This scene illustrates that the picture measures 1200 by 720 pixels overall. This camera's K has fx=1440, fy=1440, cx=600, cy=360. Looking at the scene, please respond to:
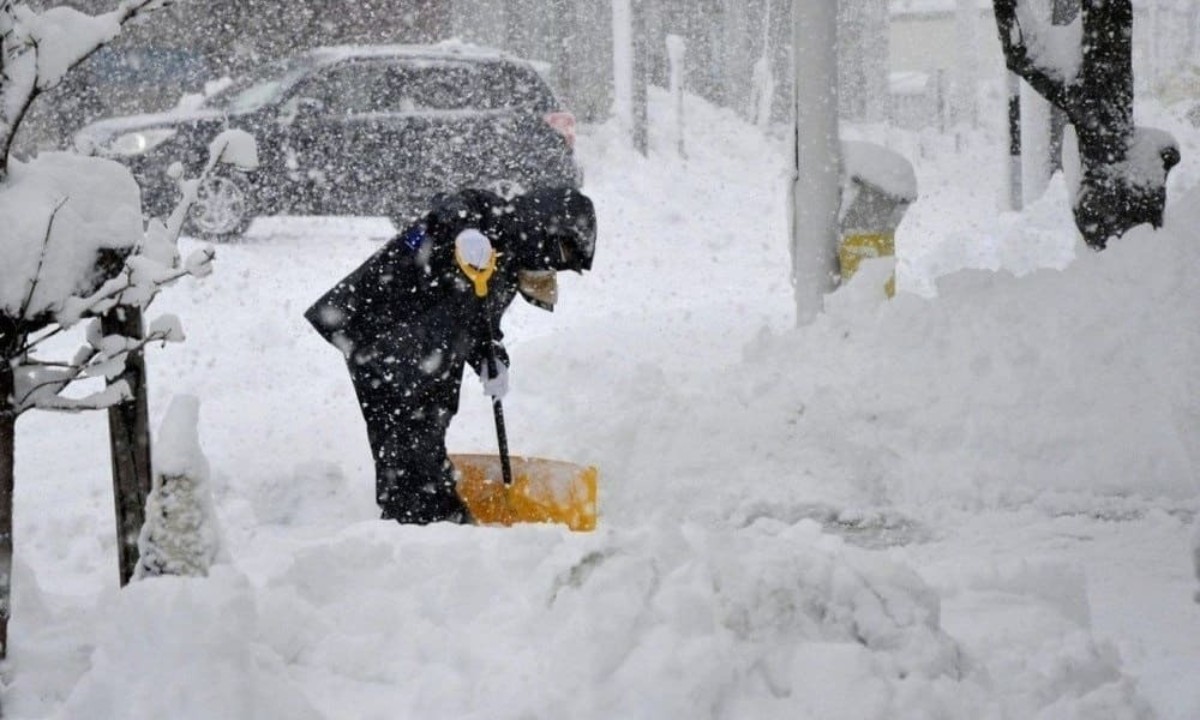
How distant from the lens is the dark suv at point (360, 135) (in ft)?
38.7

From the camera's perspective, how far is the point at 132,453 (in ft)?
10.3

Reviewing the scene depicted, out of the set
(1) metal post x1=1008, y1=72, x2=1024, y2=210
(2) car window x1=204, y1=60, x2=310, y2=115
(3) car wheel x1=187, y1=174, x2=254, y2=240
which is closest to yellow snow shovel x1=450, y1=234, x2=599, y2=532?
(3) car wheel x1=187, y1=174, x2=254, y2=240

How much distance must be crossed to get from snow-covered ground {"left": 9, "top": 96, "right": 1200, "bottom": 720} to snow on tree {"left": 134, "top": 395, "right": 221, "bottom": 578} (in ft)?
0.60

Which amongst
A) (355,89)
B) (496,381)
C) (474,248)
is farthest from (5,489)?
(355,89)

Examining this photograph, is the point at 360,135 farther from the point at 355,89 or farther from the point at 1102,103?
the point at 1102,103

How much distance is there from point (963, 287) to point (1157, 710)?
3647mm

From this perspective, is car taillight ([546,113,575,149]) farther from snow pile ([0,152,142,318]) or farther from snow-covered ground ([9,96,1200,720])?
snow pile ([0,152,142,318])

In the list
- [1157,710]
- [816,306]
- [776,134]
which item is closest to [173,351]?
[816,306]

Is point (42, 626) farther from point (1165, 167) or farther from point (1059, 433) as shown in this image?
point (1165, 167)

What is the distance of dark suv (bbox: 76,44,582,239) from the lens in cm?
1179

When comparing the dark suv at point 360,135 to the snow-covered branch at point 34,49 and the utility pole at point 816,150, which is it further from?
the snow-covered branch at point 34,49

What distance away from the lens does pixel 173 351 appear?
8977 millimetres

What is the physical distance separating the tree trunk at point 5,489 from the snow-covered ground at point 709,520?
144 millimetres

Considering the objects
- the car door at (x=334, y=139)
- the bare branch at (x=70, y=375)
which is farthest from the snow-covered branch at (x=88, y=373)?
the car door at (x=334, y=139)
